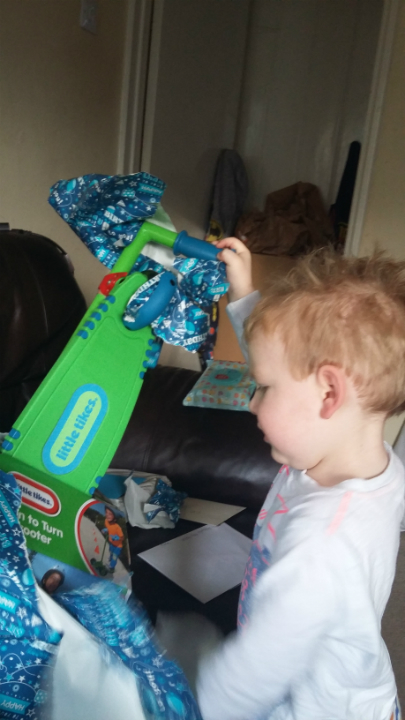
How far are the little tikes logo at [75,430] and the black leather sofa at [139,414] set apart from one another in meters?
0.25

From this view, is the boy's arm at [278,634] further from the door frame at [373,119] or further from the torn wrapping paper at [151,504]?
the door frame at [373,119]

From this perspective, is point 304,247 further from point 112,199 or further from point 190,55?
point 112,199

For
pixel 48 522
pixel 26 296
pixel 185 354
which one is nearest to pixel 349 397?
pixel 48 522

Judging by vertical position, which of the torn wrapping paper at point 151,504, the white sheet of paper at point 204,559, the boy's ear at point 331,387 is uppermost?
the boy's ear at point 331,387

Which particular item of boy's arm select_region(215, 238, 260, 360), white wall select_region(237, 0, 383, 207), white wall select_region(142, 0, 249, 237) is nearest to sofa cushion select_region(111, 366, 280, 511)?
boy's arm select_region(215, 238, 260, 360)

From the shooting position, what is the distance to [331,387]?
590 mm

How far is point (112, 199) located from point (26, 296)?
16.7 inches

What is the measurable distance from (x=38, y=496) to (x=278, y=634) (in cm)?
43

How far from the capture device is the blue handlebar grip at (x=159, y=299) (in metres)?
0.86

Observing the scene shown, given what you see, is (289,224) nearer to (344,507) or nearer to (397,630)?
(397,630)

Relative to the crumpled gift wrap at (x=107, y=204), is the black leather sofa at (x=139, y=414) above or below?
below

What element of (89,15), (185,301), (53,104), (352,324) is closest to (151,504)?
(185,301)

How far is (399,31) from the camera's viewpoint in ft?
6.06

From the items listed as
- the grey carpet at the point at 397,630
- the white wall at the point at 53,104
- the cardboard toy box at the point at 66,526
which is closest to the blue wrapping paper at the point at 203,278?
the cardboard toy box at the point at 66,526
